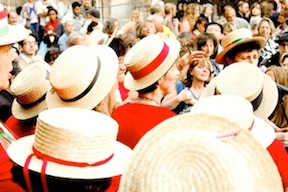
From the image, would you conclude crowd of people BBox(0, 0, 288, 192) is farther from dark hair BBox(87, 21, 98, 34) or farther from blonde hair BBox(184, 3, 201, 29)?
blonde hair BBox(184, 3, 201, 29)

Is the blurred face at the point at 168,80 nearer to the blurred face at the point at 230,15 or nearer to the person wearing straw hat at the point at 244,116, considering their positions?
the person wearing straw hat at the point at 244,116

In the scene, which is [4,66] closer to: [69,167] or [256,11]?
[69,167]

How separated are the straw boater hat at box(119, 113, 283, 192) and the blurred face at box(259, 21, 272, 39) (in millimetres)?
7814

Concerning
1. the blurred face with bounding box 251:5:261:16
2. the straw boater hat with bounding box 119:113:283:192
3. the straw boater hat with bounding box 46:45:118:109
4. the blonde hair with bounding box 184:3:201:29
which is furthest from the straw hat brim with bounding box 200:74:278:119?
the blurred face with bounding box 251:5:261:16

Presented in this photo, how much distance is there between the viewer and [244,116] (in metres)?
3.25

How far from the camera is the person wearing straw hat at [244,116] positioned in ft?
10.5

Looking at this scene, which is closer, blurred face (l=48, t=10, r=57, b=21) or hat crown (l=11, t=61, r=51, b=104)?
hat crown (l=11, t=61, r=51, b=104)

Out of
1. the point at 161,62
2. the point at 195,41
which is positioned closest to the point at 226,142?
the point at 161,62

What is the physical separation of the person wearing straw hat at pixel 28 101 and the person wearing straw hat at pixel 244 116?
1.25 m

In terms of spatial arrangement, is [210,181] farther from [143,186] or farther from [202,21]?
[202,21]

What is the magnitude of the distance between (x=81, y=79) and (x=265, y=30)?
21.1ft

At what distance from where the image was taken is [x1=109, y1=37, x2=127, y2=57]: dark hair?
6266 millimetres

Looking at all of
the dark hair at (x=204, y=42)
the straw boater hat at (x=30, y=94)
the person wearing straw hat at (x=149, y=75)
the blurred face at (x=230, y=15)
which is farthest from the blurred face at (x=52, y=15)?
the person wearing straw hat at (x=149, y=75)

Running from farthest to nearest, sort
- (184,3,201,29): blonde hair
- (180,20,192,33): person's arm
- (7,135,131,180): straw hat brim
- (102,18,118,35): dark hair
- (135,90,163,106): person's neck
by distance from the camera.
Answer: (184,3,201,29): blonde hair
(180,20,192,33): person's arm
(102,18,118,35): dark hair
(135,90,163,106): person's neck
(7,135,131,180): straw hat brim
